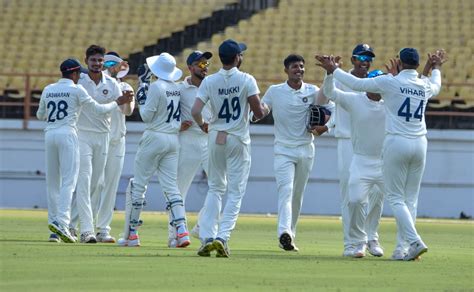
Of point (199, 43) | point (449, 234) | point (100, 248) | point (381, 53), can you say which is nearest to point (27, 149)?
point (199, 43)

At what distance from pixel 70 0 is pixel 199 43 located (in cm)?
465

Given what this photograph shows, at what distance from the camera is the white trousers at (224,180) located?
1536 cm

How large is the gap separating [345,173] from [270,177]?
618 inches

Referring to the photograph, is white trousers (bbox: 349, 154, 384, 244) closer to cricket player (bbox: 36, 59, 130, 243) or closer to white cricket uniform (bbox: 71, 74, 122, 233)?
cricket player (bbox: 36, 59, 130, 243)

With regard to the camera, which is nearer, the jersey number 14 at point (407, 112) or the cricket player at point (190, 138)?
the jersey number 14 at point (407, 112)

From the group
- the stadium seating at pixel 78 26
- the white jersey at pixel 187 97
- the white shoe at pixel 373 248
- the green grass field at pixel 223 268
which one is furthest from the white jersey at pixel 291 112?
the stadium seating at pixel 78 26

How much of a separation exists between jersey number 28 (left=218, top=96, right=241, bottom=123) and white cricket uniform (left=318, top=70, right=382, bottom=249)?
5.57ft

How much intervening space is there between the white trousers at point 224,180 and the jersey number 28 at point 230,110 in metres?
0.21

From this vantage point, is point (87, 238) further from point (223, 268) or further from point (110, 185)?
point (223, 268)

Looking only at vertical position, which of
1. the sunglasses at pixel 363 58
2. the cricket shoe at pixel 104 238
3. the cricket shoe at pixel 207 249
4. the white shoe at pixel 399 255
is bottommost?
the cricket shoe at pixel 104 238

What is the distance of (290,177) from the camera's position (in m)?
17.5

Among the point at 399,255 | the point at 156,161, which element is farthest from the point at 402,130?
the point at 156,161

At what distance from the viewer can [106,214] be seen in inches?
732

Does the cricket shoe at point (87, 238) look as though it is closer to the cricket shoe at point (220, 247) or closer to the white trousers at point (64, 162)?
the white trousers at point (64, 162)
